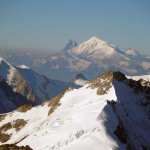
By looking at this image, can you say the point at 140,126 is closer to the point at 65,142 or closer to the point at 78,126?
the point at 78,126

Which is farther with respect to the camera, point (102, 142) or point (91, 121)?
point (91, 121)

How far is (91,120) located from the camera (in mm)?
63562

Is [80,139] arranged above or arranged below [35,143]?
above

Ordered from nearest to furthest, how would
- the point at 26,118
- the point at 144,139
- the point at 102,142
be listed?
the point at 102,142 → the point at 144,139 → the point at 26,118

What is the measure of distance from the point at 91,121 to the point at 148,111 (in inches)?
1699

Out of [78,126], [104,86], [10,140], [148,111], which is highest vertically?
[78,126]

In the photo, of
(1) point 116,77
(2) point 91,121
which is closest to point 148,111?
(1) point 116,77

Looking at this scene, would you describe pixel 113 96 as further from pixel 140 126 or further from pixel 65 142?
pixel 65 142

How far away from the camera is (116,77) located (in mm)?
103812

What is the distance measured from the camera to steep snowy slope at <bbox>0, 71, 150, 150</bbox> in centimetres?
5688

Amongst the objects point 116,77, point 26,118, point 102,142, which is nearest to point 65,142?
point 102,142

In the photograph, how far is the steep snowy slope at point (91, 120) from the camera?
56875 mm

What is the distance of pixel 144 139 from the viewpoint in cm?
8056

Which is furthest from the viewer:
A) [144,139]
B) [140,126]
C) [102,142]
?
[140,126]
